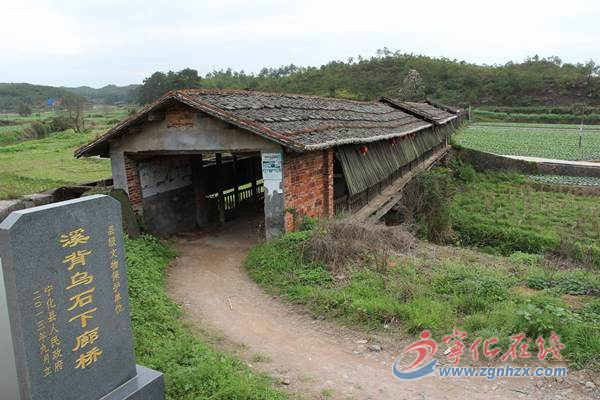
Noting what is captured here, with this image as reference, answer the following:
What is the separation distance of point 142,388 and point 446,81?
76.2 m

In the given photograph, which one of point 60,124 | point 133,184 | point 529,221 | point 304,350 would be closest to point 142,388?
point 304,350

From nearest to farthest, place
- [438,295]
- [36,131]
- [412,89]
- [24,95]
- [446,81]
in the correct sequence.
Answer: [438,295], [36,131], [412,89], [446,81], [24,95]

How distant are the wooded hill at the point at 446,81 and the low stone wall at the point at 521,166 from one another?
103 ft

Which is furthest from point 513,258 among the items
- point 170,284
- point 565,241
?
point 170,284

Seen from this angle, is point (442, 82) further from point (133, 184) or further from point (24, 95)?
point (24, 95)

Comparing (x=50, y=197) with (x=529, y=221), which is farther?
(x=529, y=221)

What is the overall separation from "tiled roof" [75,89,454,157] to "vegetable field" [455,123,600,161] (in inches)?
871

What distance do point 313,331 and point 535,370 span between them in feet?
9.38

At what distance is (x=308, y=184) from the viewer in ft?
33.8

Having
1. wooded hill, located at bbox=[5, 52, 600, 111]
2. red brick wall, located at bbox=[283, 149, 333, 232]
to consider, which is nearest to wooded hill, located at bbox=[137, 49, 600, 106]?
wooded hill, located at bbox=[5, 52, 600, 111]

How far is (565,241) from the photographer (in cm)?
1352

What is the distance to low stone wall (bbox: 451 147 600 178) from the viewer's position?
950 inches

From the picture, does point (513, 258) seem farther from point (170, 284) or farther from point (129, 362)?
point (129, 362)

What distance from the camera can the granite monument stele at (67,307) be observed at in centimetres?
321
